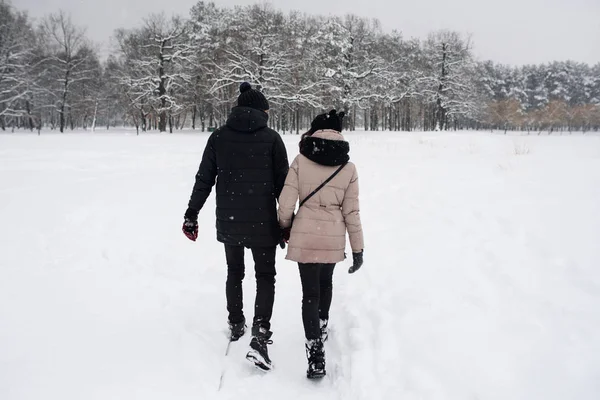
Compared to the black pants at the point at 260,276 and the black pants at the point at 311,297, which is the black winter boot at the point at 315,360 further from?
the black pants at the point at 260,276

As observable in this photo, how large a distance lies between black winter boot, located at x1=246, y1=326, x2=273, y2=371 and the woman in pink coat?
1.29ft

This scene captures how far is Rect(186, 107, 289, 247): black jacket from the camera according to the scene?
332 cm

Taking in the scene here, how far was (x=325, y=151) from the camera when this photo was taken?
3016mm

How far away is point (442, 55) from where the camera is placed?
46.1 meters

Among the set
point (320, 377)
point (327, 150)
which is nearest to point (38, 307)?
point (320, 377)

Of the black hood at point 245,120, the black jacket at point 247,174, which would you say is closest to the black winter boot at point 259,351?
the black jacket at point 247,174

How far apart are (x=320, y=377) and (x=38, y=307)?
3088 millimetres

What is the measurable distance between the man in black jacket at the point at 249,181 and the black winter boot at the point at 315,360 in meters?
0.39

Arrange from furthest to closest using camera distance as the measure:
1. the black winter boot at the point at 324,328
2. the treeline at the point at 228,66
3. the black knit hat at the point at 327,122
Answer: the treeline at the point at 228,66 → the black winter boot at the point at 324,328 → the black knit hat at the point at 327,122

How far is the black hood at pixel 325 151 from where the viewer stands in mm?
3014

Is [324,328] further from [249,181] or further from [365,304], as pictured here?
[249,181]

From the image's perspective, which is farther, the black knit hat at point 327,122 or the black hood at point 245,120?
the black hood at point 245,120

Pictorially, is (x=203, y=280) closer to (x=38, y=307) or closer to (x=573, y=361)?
(x=38, y=307)

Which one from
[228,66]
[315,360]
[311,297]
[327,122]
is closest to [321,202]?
[327,122]
